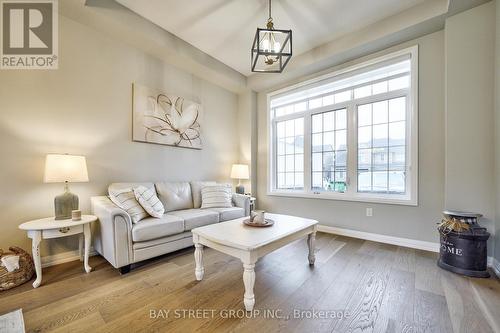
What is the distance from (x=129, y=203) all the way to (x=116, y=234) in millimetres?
427

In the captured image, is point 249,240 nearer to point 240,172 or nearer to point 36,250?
point 36,250

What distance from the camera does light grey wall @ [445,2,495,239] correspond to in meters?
2.19

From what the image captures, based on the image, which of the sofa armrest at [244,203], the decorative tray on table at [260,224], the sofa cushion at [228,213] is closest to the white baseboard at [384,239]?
the sofa armrest at [244,203]

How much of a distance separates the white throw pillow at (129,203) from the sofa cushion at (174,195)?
0.47 m

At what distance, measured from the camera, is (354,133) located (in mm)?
3281

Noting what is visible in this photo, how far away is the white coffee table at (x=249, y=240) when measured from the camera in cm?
155

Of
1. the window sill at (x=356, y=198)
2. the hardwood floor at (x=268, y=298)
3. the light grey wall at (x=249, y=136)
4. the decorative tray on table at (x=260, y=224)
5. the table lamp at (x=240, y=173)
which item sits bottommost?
the hardwood floor at (x=268, y=298)

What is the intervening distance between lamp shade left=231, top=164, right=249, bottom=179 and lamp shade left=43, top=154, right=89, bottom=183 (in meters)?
2.41

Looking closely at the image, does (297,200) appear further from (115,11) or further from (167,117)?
(115,11)

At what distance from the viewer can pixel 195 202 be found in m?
3.30

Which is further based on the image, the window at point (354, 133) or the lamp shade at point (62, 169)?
the window at point (354, 133)

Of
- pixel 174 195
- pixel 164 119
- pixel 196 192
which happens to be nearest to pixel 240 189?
pixel 196 192

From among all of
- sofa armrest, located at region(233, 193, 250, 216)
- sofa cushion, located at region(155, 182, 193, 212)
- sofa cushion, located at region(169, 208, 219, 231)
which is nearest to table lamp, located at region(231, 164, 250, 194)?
sofa armrest, located at region(233, 193, 250, 216)

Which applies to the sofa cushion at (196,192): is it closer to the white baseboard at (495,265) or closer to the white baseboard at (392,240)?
the white baseboard at (392,240)
